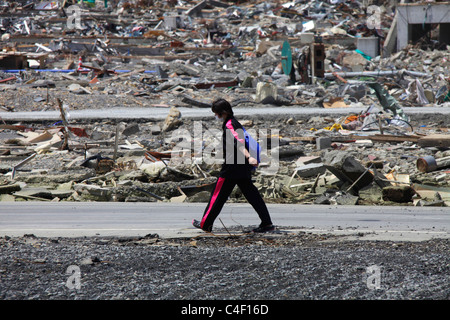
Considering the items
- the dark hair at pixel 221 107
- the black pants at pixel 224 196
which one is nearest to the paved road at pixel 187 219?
the black pants at pixel 224 196

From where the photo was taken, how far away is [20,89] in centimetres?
Result: 2172

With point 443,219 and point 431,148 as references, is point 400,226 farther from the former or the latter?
point 431,148

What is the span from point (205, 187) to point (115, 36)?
96.7ft

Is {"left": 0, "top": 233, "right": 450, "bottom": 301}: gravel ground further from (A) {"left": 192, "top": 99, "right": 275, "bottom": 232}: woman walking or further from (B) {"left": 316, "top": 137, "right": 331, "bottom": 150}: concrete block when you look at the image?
(B) {"left": 316, "top": 137, "right": 331, "bottom": 150}: concrete block

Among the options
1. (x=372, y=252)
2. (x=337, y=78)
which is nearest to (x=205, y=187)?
(x=372, y=252)

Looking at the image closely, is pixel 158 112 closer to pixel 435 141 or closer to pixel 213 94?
pixel 213 94

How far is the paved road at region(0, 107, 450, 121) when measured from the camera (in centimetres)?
1761

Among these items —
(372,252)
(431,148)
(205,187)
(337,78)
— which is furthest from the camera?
(337,78)

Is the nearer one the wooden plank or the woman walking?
the woman walking

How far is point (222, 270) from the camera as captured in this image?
5.12m

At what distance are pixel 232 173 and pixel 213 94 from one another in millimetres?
15818

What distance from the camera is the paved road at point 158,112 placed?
57.8 ft

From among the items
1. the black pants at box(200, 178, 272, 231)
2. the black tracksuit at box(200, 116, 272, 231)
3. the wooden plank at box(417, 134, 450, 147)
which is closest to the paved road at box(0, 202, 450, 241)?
the black pants at box(200, 178, 272, 231)

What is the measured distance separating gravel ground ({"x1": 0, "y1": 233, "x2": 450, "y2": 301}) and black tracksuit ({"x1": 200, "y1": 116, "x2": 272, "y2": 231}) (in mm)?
630
